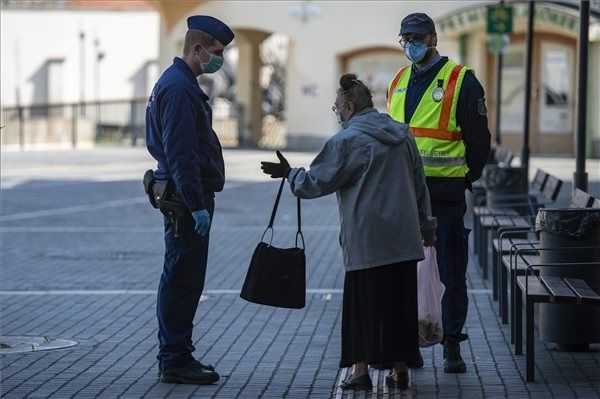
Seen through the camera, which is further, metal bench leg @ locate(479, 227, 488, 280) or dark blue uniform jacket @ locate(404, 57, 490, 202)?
metal bench leg @ locate(479, 227, 488, 280)

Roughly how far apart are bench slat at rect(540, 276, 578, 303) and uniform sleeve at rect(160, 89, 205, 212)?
193cm

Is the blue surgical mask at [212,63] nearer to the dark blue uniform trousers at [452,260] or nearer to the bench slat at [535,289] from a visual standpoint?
the dark blue uniform trousers at [452,260]

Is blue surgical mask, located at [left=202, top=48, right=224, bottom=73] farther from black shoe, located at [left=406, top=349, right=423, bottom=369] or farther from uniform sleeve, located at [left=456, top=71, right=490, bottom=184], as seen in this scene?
black shoe, located at [left=406, top=349, right=423, bottom=369]

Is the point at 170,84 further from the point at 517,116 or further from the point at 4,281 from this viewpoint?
the point at 517,116

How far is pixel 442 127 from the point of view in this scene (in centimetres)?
850

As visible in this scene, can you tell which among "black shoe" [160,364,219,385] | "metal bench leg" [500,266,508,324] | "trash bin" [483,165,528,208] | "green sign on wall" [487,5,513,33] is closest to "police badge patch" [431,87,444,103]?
"black shoe" [160,364,219,385]

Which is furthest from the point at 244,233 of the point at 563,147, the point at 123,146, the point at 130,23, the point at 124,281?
the point at 130,23

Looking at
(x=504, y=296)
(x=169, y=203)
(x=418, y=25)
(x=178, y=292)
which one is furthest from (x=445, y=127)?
(x=504, y=296)

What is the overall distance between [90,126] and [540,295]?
4403cm

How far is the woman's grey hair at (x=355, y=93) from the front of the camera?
25.6 ft

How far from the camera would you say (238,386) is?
816 centimetres

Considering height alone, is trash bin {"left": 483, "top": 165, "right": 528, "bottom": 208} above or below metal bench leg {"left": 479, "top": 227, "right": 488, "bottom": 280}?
above

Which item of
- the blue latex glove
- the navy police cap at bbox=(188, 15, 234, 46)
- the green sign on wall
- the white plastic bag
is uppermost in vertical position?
the green sign on wall

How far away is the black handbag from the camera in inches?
316
